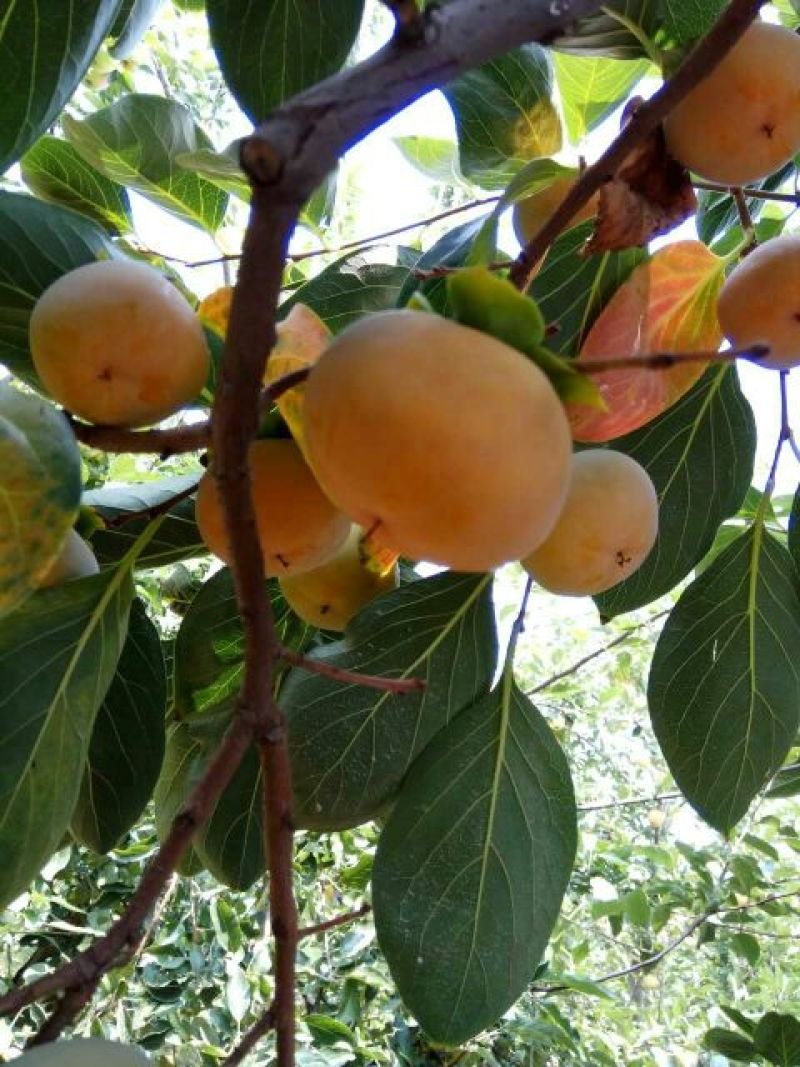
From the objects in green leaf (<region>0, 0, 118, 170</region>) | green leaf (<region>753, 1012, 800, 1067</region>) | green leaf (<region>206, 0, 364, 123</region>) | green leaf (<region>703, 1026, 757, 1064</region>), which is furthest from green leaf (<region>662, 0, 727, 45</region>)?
green leaf (<region>703, 1026, 757, 1064</region>)

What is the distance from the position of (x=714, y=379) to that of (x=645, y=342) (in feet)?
0.74

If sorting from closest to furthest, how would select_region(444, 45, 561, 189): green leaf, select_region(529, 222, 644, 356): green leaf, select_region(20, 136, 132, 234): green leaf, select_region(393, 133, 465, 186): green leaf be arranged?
select_region(529, 222, 644, 356): green leaf
select_region(444, 45, 561, 189): green leaf
select_region(20, 136, 132, 234): green leaf
select_region(393, 133, 465, 186): green leaf

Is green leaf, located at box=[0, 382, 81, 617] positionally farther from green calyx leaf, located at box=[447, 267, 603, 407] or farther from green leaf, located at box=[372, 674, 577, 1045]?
green leaf, located at box=[372, 674, 577, 1045]

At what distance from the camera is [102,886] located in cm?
280

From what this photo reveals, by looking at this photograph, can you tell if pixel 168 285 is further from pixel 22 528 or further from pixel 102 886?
pixel 102 886

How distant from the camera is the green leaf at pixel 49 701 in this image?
709 mm

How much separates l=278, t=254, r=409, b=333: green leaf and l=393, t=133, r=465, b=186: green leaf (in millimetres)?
450

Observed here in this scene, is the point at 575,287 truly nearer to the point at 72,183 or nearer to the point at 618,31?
the point at 618,31

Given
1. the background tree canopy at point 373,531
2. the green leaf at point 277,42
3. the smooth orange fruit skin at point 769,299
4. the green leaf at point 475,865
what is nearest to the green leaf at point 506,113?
the background tree canopy at point 373,531

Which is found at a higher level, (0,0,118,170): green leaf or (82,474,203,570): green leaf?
(0,0,118,170): green leaf

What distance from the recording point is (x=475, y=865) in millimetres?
995

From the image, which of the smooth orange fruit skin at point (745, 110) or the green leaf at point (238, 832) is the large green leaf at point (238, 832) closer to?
the green leaf at point (238, 832)

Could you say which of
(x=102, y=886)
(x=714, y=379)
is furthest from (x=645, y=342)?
(x=102, y=886)

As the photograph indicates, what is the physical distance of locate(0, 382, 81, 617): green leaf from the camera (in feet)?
2.05
